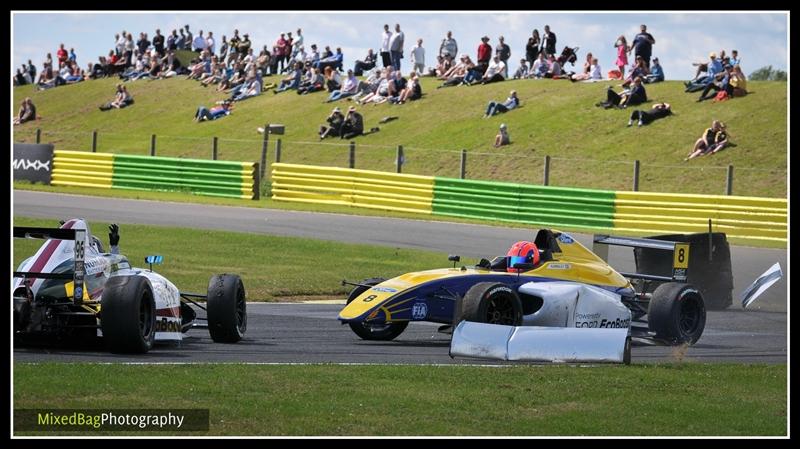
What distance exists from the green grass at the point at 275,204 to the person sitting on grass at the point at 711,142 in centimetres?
779

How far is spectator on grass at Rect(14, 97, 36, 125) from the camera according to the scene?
5431 cm

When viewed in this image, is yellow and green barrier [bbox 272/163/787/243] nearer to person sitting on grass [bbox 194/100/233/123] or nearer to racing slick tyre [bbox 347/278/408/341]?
racing slick tyre [bbox 347/278/408/341]

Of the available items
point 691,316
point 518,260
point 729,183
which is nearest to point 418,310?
point 518,260

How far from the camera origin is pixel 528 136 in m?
39.4

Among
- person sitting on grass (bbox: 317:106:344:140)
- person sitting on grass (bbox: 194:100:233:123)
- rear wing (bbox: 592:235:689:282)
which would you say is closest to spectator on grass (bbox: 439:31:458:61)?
person sitting on grass (bbox: 317:106:344:140)

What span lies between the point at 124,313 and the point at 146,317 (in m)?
0.62

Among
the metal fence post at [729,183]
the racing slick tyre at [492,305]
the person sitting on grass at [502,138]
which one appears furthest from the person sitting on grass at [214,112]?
the racing slick tyre at [492,305]

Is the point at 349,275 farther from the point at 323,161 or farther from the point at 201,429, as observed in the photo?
the point at 323,161

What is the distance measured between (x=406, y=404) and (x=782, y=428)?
8.95 feet

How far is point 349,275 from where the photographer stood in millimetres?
20906

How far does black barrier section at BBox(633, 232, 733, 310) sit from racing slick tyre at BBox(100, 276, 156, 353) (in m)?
8.53

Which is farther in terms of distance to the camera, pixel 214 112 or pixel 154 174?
pixel 214 112

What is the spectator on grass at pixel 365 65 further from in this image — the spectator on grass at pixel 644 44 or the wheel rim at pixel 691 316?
the wheel rim at pixel 691 316

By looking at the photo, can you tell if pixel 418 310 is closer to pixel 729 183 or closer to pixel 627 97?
pixel 729 183
